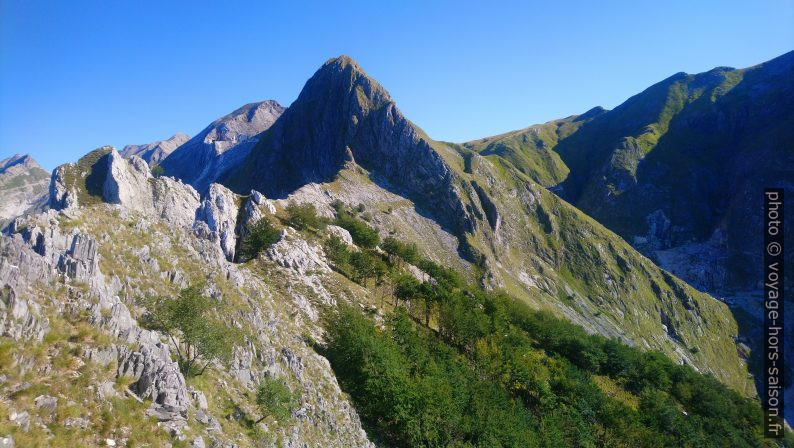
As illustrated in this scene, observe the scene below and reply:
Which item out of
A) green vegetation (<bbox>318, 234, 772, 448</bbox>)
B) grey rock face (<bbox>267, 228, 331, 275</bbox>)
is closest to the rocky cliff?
green vegetation (<bbox>318, 234, 772, 448</bbox>)

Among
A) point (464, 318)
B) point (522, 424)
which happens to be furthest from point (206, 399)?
point (464, 318)

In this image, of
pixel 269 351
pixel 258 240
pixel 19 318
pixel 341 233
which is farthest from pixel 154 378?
pixel 341 233

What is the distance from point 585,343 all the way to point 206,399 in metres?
89.1

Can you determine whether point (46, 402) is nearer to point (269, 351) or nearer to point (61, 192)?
point (269, 351)

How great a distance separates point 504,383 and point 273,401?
47.3 m

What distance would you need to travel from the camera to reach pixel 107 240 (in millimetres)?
33969

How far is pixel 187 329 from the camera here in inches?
1200

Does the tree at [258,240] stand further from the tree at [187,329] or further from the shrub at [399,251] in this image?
the tree at [187,329]

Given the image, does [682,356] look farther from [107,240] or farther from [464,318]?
[107,240]

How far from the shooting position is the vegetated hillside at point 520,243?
15012cm

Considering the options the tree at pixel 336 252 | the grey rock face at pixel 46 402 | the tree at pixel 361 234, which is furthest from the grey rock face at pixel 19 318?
the tree at pixel 361 234

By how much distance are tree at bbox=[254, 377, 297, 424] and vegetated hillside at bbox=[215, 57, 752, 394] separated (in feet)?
341

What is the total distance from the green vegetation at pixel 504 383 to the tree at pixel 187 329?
20.5 metres

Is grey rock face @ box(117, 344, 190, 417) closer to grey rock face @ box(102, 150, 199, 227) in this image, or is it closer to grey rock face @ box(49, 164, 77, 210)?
grey rock face @ box(102, 150, 199, 227)
